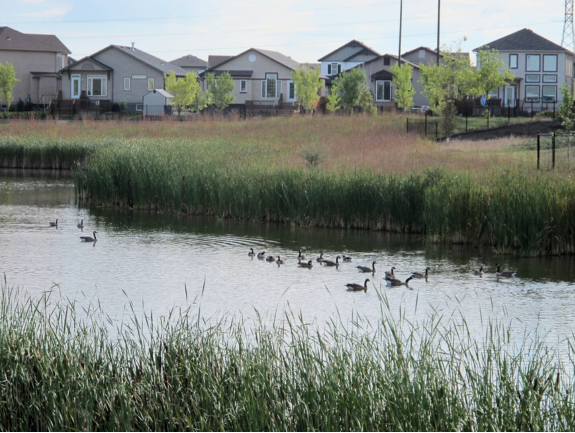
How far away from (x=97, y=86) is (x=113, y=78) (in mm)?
1508

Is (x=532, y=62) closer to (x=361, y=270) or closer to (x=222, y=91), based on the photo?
(x=222, y=91)

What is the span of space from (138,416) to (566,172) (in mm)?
17399

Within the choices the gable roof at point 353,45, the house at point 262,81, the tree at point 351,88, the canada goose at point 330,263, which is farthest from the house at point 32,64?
the canada goose at point 330,263

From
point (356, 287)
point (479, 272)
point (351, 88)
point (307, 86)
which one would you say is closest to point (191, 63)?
point (307, 86)

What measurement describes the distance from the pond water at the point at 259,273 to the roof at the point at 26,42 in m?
54.4

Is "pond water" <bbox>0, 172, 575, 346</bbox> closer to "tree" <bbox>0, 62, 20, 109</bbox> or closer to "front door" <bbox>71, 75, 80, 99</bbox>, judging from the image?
"tree" <bbox>0, 62, 20, 109</bbox>

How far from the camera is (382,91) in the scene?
7212 centimetres

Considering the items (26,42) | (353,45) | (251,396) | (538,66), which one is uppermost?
(353,45)

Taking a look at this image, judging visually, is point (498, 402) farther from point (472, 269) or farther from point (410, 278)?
point (472, 269)

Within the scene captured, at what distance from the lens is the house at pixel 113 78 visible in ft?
229

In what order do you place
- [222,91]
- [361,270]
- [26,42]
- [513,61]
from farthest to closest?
[26,42], [513,61], [222,91], [361,270]

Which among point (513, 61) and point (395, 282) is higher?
point (513, 61)

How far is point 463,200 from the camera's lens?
1939 centimetres

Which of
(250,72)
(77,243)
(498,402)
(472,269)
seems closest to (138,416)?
(498,402)
